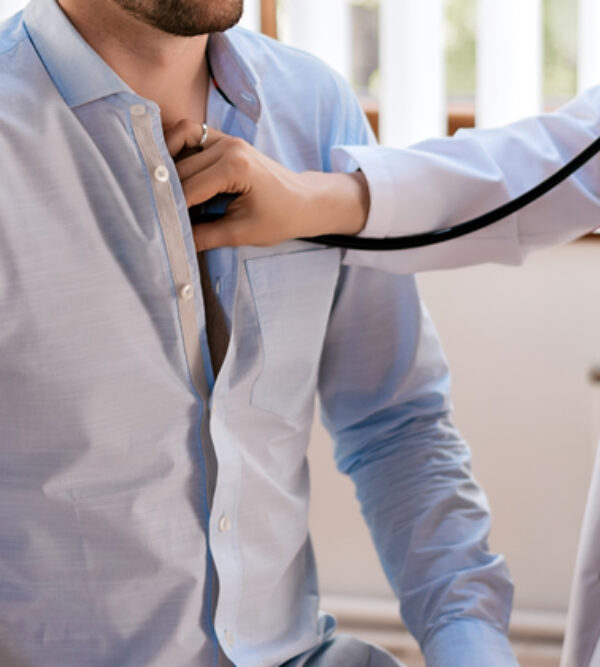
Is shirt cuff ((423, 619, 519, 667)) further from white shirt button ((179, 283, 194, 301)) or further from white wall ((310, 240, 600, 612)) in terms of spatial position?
white wall ((310, 240, 600, 612))

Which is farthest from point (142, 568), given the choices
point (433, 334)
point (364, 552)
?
point (364, 552)

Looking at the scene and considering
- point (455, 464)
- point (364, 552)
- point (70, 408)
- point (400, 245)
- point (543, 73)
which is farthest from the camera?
point (364, 552)

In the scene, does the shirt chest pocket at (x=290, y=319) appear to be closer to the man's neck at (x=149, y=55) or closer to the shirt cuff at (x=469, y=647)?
the man's neck at (x=149, y=55)

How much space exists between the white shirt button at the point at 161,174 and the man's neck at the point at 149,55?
0.37 ft

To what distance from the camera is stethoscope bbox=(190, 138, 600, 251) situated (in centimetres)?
98

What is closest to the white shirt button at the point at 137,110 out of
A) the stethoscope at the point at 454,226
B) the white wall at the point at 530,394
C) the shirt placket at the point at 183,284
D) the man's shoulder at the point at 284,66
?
the shirt placket at the point at 183,284

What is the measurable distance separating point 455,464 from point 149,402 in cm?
39

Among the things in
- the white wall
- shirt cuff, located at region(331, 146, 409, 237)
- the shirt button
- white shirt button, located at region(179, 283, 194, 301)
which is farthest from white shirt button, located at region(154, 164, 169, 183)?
the white wall

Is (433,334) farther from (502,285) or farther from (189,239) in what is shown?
(502,285)

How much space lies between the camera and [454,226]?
105 centimetres

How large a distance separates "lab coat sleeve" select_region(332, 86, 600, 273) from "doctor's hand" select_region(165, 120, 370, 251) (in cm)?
6

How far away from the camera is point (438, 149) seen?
1069 millimetres

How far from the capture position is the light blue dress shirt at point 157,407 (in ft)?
2.96

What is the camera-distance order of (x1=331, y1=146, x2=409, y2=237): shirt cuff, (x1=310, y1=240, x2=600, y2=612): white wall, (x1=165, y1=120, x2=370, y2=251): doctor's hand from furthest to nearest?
(x1=310, y1=240, x2=600, y2=612): white wall, (x1=331, y1=146, x2=409, y2=237): shirt cuff, (x1=165, y1=120, x2=370, y2=251): doctor's hand
